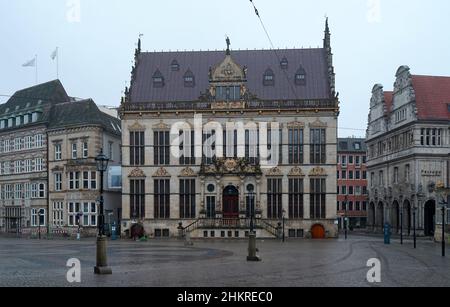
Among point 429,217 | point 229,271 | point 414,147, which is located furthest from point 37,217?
point 229,271

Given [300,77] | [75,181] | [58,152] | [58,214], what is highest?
[300,77]

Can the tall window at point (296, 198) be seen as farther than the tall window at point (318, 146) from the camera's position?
No

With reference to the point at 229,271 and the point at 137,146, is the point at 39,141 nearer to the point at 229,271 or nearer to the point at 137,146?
the point at 137,146

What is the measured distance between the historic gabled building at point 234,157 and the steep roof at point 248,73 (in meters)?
0.23

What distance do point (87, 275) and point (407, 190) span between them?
55.1 metres

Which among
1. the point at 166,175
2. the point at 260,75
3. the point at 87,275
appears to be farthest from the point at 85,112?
the point at 87,275

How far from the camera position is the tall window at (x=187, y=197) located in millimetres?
62062

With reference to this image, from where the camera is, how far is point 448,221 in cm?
5288

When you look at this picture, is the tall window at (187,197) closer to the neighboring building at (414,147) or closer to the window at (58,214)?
the window at (58,214)

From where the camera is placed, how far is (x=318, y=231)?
60750 mm

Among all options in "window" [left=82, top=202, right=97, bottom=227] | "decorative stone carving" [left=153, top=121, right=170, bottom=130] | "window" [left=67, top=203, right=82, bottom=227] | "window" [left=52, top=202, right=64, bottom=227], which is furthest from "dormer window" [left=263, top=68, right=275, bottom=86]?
"window" [left=52, top=202, right=64, bottom=227]

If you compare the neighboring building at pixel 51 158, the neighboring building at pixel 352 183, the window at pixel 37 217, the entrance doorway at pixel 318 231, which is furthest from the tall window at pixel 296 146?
the neighboring building at pixel 352 183

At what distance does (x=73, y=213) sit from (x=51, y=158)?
7033mm

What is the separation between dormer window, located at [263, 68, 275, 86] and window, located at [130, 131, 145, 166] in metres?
13.3
